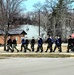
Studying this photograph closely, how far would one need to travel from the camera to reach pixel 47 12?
102 m

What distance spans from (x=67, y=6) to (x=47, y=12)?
17747 mm

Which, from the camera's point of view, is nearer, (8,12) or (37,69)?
(37,69)

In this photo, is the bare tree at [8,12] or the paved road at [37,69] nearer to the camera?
the paved road at [37,69]

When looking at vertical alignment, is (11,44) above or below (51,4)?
below

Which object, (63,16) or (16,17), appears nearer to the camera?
(16,17)

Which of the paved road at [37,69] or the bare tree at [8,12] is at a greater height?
the bare tree at [8,12]

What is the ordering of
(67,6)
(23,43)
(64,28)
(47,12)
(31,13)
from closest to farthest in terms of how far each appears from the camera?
1. (23,43)
2. (67,6)
3. (64,28)
4. (47,12)
5. (31,13)

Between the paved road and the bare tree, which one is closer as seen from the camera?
the paved road

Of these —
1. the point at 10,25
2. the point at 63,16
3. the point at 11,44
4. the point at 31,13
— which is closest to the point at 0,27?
the point at 10,25

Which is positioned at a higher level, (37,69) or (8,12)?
(8,12)

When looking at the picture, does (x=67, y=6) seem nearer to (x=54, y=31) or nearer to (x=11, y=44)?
(x=54, y=31)

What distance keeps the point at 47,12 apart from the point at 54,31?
1458 centimetres

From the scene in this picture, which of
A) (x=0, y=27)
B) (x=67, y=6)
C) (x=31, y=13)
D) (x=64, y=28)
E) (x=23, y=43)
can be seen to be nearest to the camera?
(x=23, y=43)

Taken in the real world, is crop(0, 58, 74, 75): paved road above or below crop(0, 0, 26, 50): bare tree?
below
